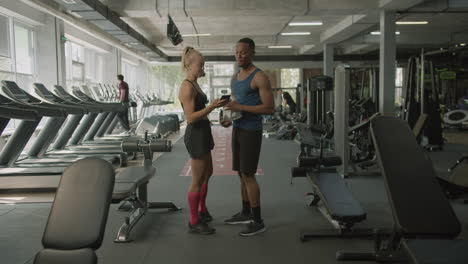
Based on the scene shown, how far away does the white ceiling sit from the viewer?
8508 mm

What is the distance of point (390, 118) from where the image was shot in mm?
2623

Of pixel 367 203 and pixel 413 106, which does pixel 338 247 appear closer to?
pixel 367 203

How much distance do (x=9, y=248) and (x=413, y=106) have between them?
6.46 meters

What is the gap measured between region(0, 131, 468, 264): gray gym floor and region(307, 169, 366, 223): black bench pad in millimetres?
211

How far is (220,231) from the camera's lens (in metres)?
3.46

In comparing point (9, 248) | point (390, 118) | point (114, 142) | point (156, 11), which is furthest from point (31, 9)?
point (390, 118)

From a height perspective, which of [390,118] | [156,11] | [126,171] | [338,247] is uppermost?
[156,11]

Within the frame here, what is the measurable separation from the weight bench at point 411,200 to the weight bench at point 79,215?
1.38 metres

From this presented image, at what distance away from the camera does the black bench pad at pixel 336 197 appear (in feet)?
10.2

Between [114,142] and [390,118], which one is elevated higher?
[390,118]

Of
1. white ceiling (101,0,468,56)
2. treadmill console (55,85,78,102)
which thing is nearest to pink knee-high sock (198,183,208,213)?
treadmill console (55,85,78,102)

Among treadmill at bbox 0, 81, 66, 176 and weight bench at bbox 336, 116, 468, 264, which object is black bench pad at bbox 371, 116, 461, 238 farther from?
treadmill at bbox 0, 81, 66, 176

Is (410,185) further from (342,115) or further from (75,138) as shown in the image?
(75,138)

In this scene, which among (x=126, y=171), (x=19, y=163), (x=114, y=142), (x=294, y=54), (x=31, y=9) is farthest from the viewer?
(x=294, y=54)
